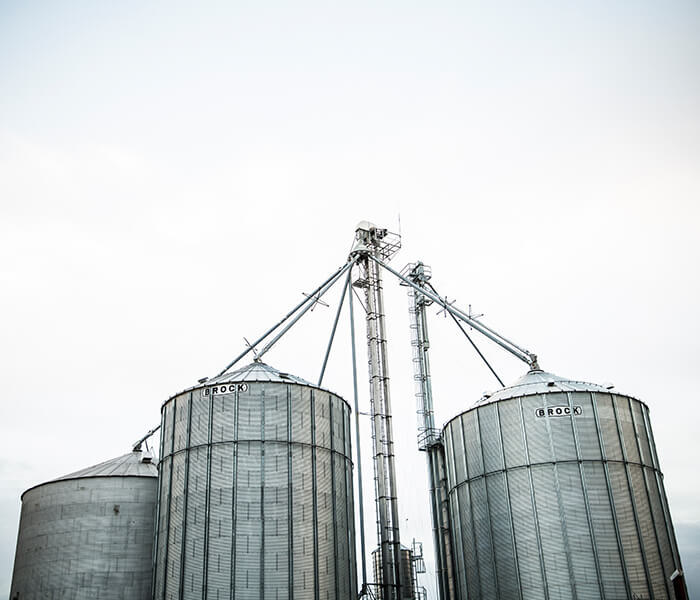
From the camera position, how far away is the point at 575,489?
3578 cm

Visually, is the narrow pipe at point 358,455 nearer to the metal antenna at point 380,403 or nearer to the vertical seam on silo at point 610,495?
the metal antenna at point 380,403

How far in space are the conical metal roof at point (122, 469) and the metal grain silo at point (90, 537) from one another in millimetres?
64

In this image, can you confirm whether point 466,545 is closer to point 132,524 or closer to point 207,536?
point 207,536

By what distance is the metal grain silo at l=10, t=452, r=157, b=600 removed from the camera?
4281 cm

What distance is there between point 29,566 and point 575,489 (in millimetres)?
33530

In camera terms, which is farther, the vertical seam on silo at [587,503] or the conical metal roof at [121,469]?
the conical metal roof at [121,469]

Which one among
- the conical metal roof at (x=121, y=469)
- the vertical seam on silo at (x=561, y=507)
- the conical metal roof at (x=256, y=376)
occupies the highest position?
the conical metal roof at (x=256, y=376)

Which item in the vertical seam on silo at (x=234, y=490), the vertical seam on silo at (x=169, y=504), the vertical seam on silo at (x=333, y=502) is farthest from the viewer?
the vertical seam on silo at (x=333, y=502)

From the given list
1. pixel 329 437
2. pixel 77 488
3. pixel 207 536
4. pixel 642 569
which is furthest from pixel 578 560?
pixel 77 488

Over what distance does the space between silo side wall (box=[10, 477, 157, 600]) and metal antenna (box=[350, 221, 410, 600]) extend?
563 inches

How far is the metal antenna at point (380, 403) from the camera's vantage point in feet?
144

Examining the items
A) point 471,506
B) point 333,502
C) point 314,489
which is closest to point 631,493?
point 471,506

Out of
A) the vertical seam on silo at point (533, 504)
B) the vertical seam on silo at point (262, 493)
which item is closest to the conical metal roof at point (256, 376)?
the vertical seam on silo at point (262, 493)

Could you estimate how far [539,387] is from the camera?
39812mm
